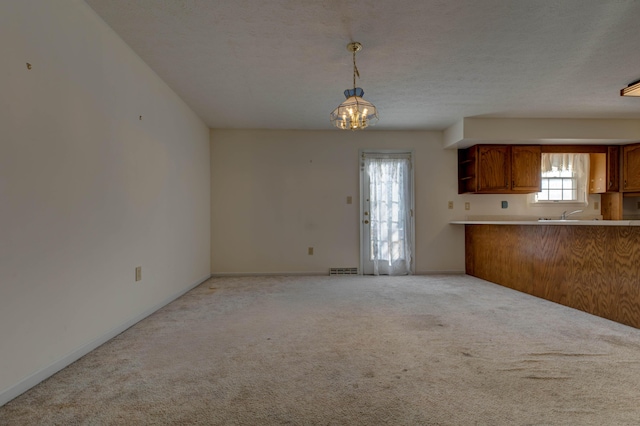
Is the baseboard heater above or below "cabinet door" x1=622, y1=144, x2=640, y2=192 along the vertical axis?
below

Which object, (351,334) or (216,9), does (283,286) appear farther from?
(216,9)

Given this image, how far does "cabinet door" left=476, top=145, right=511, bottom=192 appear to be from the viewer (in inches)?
192

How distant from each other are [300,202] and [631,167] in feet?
17.3

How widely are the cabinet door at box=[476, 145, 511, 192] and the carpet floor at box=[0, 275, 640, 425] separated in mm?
2290

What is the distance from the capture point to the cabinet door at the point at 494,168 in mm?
4883

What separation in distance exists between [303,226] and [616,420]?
417 centimetres

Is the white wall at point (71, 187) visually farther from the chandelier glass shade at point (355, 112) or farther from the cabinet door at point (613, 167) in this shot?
the cabinet door at point (613, 167)

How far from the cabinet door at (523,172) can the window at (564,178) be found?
1.80 ft

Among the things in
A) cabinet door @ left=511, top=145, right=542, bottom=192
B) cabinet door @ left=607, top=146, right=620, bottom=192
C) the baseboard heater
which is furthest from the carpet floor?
cabinet door @ left=607, top=146, right=620, bottom=192

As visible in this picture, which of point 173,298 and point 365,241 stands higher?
point 365,241

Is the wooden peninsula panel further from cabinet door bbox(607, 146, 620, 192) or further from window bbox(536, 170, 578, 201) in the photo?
cabinet door bbox(607, 146, 620, 192)

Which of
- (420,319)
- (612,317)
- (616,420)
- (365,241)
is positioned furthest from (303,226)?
(616,420)

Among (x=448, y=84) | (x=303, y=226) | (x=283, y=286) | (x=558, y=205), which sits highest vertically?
(x=448, y=84)

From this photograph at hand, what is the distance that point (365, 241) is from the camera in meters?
5.18
